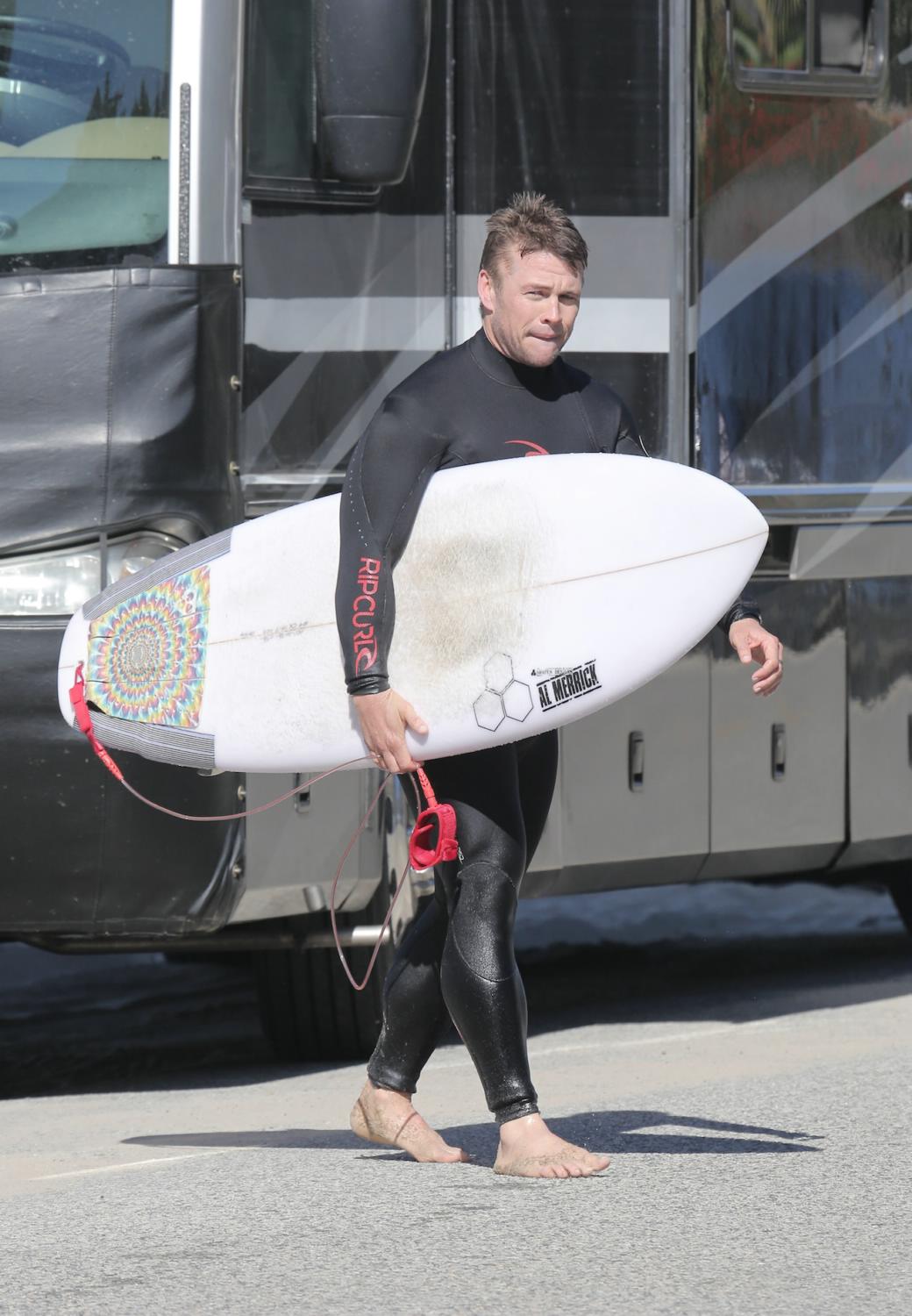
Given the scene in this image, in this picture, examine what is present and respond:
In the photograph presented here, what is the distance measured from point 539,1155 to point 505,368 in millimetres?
1487

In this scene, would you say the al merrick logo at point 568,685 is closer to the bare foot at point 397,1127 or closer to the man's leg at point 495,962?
the man's leg at point 495,962

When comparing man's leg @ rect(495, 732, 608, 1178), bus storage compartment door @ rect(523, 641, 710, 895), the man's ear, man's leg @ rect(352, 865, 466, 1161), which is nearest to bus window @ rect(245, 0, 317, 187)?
the man's ear

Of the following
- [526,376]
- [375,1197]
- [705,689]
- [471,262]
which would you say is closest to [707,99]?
[471,262]

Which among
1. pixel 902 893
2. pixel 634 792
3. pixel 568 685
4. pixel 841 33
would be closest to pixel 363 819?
pixel 634 792

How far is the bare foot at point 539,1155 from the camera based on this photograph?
4.46 m

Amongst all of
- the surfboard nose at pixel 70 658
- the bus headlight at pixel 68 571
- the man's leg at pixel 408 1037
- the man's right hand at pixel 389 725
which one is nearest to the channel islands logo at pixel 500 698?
the man's right hand at pixel 389 725

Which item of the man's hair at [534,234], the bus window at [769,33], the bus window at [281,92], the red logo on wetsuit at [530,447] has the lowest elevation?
the red logo on wetsuit at [530,447]

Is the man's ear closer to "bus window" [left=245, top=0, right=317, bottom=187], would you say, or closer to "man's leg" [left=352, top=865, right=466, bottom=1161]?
"man's leg" [left=352, top=865, right=466, bottom=1161]

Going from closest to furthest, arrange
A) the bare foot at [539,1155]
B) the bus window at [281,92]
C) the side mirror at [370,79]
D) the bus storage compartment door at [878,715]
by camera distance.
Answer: the bare foot at [539,1155], the side mirror at [370,79], the bus window at [281,92], the bus storage compartment door at [878,715]

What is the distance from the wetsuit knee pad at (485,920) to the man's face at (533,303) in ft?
3.24

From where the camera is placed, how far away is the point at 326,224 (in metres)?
→ 5.95

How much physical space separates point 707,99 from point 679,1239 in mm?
3508

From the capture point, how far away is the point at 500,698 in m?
4.63

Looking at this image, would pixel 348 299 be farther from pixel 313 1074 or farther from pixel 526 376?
pixel 313 1074
